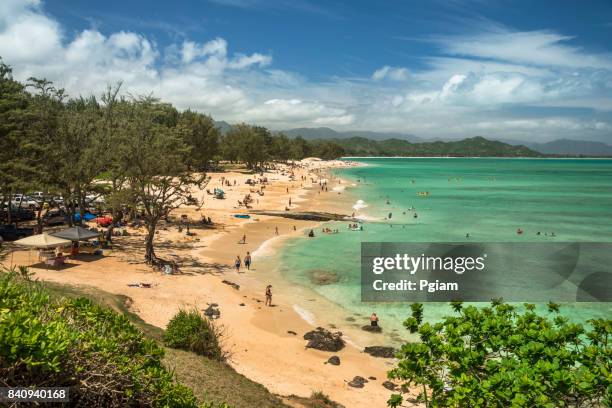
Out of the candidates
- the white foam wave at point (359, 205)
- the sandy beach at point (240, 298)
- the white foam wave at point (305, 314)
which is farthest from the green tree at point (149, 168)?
the white foam wave at point (359, 205)

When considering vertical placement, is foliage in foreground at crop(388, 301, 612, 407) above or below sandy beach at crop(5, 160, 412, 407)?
above

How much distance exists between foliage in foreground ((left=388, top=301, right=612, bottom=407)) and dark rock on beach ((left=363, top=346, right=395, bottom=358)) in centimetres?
939

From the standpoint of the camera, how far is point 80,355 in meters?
5.97

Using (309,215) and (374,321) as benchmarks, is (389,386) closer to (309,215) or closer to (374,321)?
(374,321)

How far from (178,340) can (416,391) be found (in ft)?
31.6

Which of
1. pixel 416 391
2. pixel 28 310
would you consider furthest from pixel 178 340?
pixel 416 391

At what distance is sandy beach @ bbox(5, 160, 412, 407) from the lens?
1636cm

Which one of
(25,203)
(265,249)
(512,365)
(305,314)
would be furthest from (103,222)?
(512,365)

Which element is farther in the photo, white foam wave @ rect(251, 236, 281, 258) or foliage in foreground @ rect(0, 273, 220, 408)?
white foam wave @ rect(251, 236, 281, 258)

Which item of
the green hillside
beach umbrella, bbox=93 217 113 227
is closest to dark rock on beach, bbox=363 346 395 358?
the green hillside

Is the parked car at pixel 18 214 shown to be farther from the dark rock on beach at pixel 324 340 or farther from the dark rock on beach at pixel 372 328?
the dark rock on beach at pixel 372 328

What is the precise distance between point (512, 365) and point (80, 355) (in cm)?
824

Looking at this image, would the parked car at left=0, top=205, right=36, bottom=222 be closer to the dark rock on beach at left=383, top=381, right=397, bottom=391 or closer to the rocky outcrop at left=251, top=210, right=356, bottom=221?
the rocky outcrop at left=251, top=210, right=356, bottom=221

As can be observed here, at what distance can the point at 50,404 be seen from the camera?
216 inches
